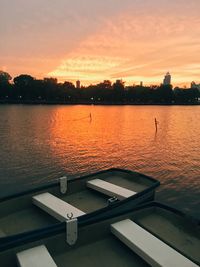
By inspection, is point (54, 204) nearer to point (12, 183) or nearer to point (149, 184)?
point (149, 184)

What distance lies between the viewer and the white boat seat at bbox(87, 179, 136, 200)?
15.0 meters

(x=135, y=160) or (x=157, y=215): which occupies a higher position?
(x=157, y=215)

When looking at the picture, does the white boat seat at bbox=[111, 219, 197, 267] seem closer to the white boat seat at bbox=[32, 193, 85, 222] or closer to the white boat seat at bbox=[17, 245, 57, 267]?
the white boat seat at bbox=[32, 193, 85, 222]

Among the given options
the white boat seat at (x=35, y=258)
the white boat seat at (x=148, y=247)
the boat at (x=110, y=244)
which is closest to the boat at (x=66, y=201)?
the boat at (x=110, y=244)

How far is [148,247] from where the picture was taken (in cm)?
957

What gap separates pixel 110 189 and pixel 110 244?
206 inches

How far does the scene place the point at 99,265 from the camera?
9.55 meters

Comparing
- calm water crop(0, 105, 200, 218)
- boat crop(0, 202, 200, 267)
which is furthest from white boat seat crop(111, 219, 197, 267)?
calm water crop(0, 105, 200, 218)

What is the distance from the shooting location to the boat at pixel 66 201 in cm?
1262

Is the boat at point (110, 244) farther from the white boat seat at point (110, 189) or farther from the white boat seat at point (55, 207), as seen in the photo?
the white boat seat at point (110, 189)

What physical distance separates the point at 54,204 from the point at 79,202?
2.33m

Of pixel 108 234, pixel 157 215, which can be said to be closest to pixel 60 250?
pixel 108 234

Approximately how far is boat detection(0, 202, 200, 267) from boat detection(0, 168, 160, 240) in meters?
1.23

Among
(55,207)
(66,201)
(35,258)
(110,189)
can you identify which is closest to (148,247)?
(35,258)
